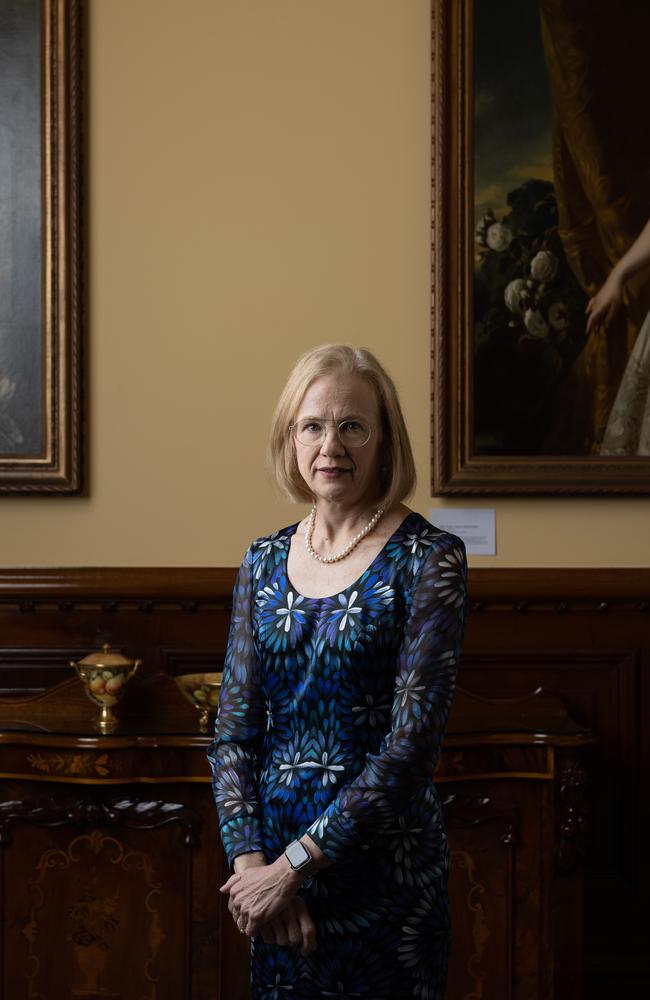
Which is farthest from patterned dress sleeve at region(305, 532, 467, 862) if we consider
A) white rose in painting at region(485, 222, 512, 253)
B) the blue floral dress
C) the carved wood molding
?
white rose in painting at region(485, 222, 512, 253)

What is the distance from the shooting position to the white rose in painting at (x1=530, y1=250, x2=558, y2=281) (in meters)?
3.95

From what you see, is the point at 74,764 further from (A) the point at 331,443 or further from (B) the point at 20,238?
(B) the point at 20,238

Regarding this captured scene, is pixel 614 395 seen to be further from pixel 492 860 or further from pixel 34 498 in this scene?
pixel 34 498

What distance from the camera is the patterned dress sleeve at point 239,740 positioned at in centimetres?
207

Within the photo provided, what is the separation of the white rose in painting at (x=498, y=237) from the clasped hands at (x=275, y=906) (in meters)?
2.63

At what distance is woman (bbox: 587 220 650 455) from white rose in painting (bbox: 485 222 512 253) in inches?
14.9

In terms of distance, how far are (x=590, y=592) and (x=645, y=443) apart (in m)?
0.58

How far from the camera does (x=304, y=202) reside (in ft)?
13.1

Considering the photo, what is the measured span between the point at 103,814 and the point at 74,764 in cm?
18

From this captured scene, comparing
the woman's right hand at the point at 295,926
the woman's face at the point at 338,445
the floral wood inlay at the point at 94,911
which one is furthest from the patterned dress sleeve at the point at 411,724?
the floral wood inlay at the point at 94,911

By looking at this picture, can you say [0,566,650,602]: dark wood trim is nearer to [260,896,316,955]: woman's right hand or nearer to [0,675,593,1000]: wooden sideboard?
[0,675,593,1000]: wooden sideboard

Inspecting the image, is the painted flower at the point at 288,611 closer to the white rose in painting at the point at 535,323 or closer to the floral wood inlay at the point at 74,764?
the floral wood inlay at the point at 74,764

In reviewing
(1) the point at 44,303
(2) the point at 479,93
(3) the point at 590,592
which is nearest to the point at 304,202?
(2) the point at 479,93

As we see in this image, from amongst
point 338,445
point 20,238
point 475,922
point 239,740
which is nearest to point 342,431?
point 338,445
